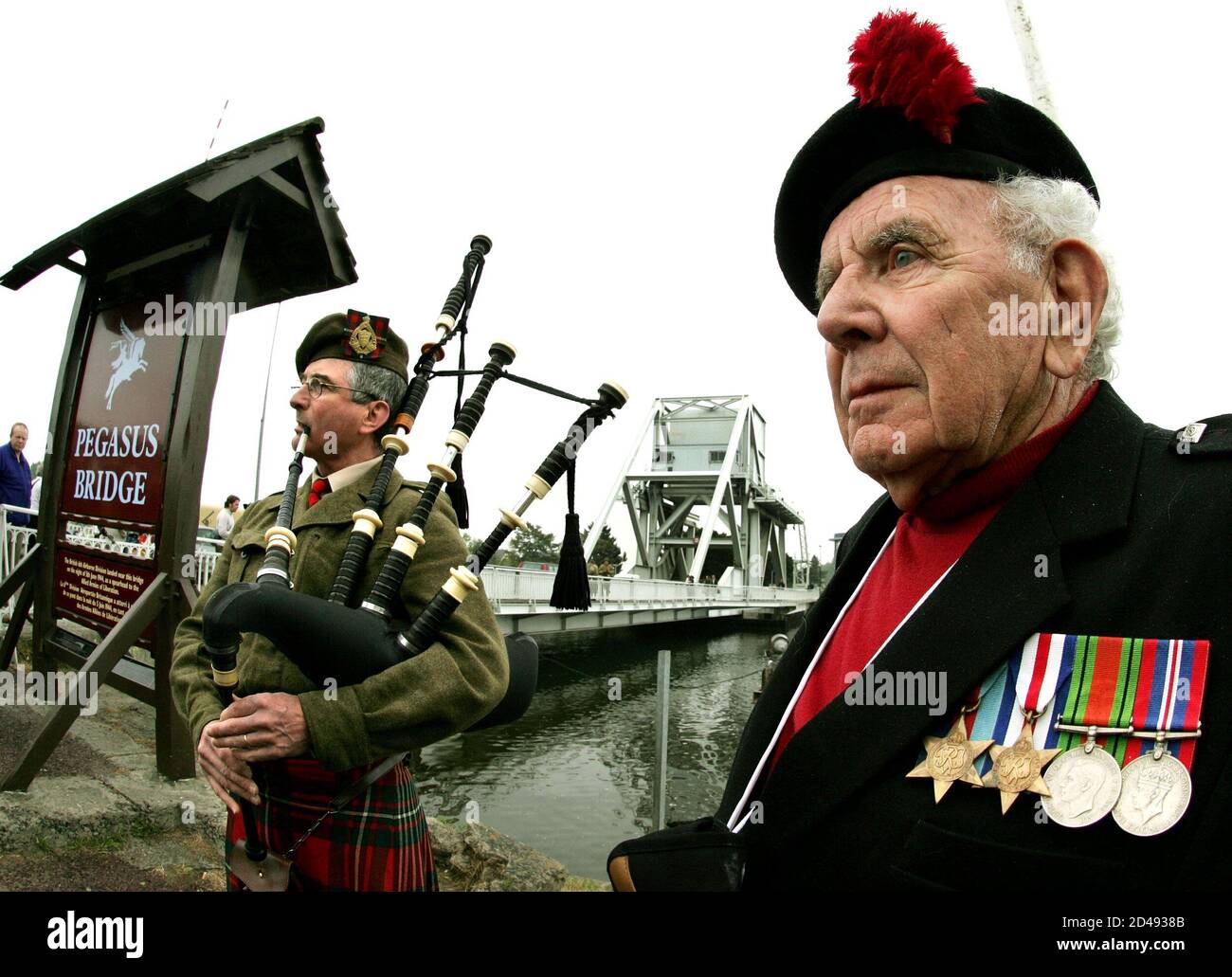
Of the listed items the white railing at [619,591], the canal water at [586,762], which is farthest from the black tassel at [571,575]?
the canal water at [586,762]

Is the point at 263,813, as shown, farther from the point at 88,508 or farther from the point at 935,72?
the point at 88,508

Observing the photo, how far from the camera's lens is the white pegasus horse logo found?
496cm

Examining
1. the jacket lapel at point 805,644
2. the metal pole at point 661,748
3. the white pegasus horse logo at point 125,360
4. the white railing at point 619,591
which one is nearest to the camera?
the jacket lapel at point 805,644

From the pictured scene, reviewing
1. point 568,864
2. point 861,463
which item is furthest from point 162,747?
point 861,463

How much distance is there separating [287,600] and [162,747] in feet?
12.1

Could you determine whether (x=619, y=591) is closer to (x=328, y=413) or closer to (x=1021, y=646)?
(x=328, y=413)

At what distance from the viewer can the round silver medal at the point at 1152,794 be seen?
871mm

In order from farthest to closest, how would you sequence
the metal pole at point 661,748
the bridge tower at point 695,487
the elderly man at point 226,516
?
the bridge tower at point 695,487
the elderly man at point 226,516
the metal pole at point 661,748

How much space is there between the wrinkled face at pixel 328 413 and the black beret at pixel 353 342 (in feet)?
0.17

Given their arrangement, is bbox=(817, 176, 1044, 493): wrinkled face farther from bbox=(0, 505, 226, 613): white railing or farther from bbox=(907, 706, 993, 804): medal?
bbox=(0, 505, 226, 613): white railing

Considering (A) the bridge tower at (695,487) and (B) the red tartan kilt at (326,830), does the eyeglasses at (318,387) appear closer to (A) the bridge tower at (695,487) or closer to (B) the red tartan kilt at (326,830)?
(B) the red tartan kilt at (326,830)

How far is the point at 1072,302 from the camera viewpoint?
1203 millimetres

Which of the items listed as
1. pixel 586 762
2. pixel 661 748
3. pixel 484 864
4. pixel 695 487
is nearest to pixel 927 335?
pixel 484 864

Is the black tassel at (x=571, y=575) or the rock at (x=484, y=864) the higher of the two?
the black tassel at (x=571, y=575)
